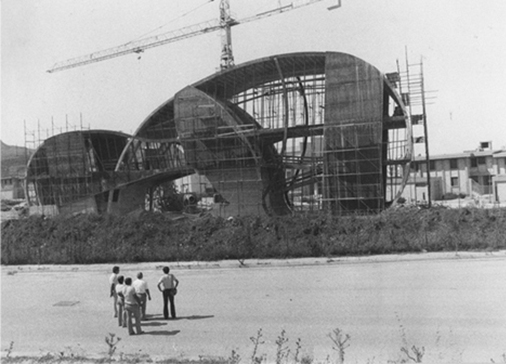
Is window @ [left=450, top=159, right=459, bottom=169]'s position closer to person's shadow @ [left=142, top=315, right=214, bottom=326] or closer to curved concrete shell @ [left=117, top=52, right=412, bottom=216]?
curved concrete shell @ [left=117, top=52, right=412, bottom=216]

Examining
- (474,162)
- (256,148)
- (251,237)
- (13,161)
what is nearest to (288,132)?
(256,148)

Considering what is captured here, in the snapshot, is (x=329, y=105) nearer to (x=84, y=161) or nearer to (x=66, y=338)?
(x=84, y=161)

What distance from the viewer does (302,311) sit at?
9766mm

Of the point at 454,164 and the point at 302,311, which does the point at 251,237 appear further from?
the point at 454,164

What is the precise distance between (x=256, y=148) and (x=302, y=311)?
27.1 meters

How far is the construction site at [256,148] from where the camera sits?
32.4 m

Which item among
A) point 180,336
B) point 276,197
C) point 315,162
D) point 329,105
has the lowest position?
point 180,336

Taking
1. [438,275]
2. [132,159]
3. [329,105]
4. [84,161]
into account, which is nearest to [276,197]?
[329,105]

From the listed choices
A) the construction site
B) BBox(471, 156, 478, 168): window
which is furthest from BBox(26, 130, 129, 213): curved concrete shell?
BBox(471, 156, 478, 168): window

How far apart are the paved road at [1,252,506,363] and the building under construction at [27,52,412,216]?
1739 cm

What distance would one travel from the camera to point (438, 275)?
12789 mm

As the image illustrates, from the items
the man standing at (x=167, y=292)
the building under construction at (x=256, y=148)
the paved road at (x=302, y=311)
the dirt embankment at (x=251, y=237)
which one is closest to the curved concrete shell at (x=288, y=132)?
the building under construction at (x=256, y=148)

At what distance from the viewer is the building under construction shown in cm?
3241

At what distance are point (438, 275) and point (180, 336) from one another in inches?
305
